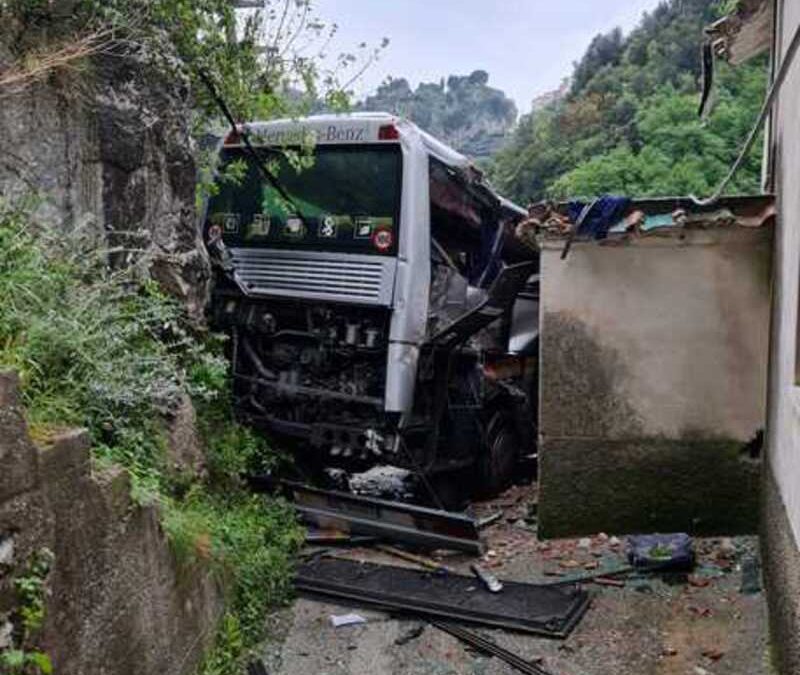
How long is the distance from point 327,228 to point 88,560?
4.66 meters

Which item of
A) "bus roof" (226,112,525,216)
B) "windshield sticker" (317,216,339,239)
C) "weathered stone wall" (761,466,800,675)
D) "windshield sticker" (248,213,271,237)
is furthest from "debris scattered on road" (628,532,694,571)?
"windshield sticker" (248,213,271,237)

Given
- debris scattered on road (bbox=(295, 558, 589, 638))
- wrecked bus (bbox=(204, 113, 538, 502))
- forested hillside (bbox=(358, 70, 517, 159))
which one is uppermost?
forested hillside (bbox=(358, 70, 517, 159))

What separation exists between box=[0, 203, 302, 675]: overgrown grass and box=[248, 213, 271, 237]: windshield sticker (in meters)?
2.04

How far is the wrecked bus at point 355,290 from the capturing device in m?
6.98

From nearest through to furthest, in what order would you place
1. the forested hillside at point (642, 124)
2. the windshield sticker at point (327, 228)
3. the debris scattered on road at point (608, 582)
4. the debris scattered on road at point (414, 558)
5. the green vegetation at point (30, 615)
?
the green vegetation at point (30, 615)
the debris scattered on road at point (608, 582)
the debris scattered on road at point (414, 558)
the windshield sticker at point (327, 228)
the forested hillside at point (642, 124)

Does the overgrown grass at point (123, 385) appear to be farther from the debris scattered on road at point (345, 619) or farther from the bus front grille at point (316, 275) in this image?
the bus front grille at point (316, 275)

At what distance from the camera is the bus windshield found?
7.05 m

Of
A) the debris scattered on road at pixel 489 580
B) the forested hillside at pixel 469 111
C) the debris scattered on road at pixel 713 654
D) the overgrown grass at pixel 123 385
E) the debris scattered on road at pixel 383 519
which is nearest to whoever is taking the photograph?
the overgrown grass at pixel 123 385

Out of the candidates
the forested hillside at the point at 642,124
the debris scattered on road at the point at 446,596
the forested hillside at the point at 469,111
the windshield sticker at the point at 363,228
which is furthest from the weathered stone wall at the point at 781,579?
the forested hillside at the point at 469,111

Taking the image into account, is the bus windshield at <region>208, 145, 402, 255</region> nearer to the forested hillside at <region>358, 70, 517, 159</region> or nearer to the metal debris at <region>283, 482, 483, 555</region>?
the metal debris at <region>283, 482, 483, 555</region>

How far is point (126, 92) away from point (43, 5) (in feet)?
2.74

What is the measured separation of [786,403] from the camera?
4.48m

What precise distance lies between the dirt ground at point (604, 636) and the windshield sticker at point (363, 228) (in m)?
2.99

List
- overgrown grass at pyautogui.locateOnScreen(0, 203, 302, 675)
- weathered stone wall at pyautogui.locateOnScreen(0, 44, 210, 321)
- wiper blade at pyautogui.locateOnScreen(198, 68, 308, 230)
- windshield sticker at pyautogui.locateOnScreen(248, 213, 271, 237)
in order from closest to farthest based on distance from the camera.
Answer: overgrown grass at pyautogui.locateOnScreen(0, 203, 302, 675) < weathered stone wall at pyautogui.locateOnScreen(0, 44, 210, 321) < wiper blade at pyautogui.locateOnScreen(198, 68, 308, 230) < windshield sticker at pyautogui.locateOnScreen(248, 213, 271, 237)
